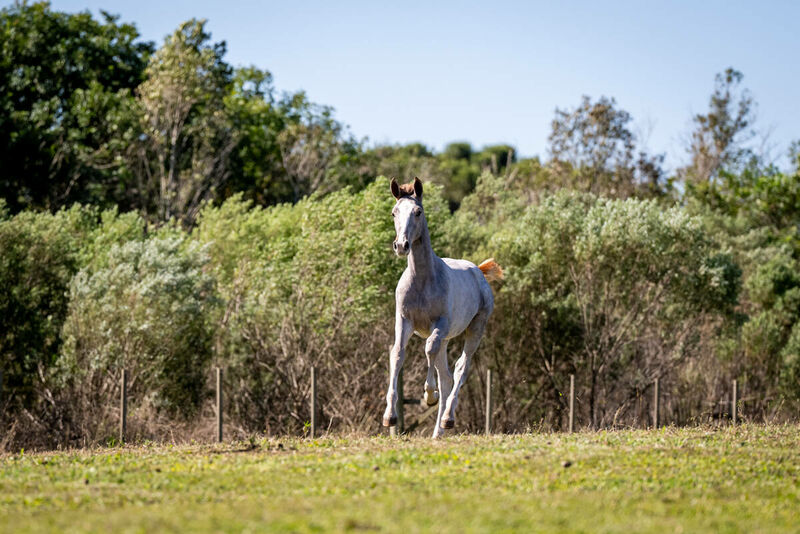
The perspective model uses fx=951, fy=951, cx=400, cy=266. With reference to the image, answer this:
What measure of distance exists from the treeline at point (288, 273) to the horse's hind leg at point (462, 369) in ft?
38.0

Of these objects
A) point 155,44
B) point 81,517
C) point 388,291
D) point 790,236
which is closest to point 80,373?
point 388,291

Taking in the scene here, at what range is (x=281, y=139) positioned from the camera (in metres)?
51.9

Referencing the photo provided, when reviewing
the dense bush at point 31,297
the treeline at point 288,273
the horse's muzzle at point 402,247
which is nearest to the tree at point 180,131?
the treeline at point 288,273

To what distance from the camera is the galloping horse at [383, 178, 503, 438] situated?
12.1 metres

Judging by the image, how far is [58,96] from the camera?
44.6 metres

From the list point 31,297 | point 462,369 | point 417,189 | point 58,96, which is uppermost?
point 58,96

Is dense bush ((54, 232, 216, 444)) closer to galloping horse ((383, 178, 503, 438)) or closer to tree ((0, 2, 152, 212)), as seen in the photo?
tree ((0, 2, 152, 212))

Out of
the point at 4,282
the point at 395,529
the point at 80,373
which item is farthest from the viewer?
the point at 4,282

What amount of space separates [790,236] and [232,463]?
39157 mm

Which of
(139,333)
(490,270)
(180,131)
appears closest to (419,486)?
(490,270)

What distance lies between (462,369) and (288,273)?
17551 mm

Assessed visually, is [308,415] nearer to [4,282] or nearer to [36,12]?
[4,282]

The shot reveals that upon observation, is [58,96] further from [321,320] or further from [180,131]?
[321,320]

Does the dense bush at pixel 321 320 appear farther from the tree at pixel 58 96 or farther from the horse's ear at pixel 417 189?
the horse's ear at pixel 417 189
